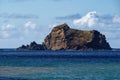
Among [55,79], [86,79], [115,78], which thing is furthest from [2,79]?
[115,78]

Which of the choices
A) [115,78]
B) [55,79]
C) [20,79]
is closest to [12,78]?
[20,79]

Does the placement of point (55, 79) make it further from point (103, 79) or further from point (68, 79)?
point (103, 79)

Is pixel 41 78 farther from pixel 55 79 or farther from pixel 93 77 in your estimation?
pixel 93 77

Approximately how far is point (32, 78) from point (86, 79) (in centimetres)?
675

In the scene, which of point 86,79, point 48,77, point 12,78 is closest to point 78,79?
point 86,79

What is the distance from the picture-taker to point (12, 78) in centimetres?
5412

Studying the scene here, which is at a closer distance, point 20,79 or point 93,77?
point 20,79

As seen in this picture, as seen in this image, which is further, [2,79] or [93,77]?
[93,77]

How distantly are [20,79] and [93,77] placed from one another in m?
9.68

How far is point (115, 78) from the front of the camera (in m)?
55.3

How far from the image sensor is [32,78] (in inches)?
2159

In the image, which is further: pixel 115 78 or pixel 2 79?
pixel 115 78

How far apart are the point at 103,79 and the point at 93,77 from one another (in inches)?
90.5

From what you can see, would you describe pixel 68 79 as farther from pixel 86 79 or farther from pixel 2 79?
pixel 2 79
